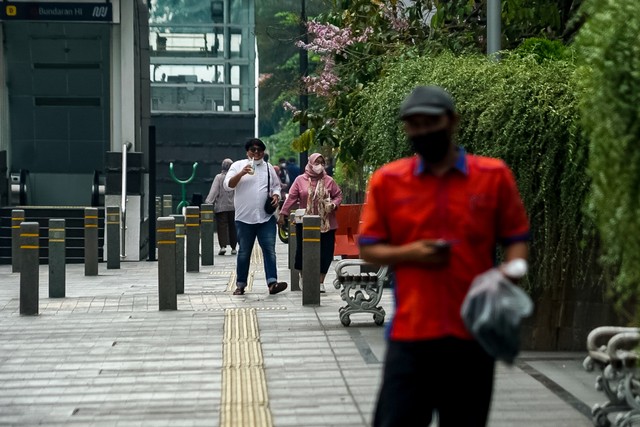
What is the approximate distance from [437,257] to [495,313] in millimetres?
325

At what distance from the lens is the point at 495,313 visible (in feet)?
16.4

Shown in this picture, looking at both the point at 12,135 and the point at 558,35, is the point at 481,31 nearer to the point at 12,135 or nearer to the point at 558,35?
the point at 558,35

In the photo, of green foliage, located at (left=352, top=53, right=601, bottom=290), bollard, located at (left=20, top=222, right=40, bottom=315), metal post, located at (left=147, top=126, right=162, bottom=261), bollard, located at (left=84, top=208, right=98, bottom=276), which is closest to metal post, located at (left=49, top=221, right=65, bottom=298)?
bollard, located at (left=20, top=222, right=40, bottom=315)

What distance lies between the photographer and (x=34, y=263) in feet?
48.8

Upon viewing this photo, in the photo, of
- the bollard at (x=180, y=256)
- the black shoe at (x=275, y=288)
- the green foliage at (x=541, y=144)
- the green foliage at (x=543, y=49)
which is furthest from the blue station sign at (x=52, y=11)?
the green foliage at (x=541, y=144)

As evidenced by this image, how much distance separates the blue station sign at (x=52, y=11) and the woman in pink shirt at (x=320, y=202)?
9.13 m

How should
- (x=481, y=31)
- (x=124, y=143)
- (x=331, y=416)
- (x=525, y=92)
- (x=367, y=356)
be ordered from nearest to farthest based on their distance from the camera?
1. (x=331, y=416)
2. (x=525, y=92)
3. (x=367, y=356)
4. (x=481, y=31)
5. (x=124, y=143)

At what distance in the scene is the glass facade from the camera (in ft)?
138

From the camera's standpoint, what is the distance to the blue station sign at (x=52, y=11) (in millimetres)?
25859

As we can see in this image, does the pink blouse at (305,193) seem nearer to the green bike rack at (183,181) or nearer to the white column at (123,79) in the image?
the white column at (123,79)

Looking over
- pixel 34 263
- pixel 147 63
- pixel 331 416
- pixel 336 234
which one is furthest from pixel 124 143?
pixel 331 416

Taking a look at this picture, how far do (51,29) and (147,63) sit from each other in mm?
2537

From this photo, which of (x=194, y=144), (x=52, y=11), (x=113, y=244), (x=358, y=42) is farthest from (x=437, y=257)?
(x=194, y=144)

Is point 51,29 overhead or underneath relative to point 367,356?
overhead
